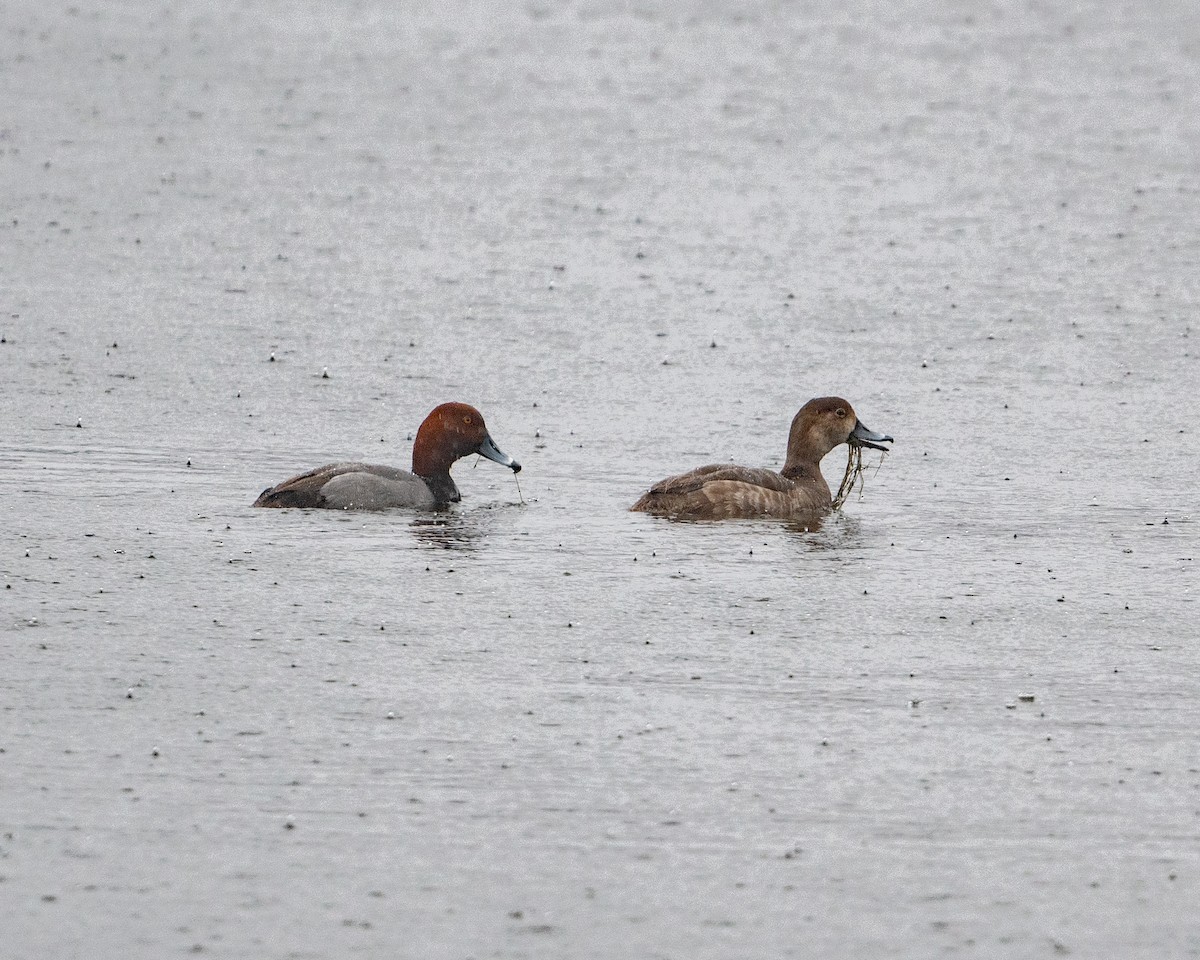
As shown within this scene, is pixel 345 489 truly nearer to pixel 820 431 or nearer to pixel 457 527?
pixel 457 527

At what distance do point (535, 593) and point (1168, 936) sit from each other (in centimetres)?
442

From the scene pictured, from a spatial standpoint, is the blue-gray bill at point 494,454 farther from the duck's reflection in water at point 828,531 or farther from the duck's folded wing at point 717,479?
the duck's reflection in water at point 828,531

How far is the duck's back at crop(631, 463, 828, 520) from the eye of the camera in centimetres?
1208

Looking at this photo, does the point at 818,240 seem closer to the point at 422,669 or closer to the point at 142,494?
the point at 142,494

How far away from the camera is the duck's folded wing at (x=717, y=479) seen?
39.7ft

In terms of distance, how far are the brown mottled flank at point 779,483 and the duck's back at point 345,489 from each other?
4.58ft

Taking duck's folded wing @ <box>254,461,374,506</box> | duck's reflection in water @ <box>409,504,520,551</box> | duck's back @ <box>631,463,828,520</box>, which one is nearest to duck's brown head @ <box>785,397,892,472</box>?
duck's back @ <box>631,463,828,520</box>

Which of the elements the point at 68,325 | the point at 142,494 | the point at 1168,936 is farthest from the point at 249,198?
the point at 1168,936

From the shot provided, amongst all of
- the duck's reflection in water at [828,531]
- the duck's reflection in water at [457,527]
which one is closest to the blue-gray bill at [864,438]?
the duck's reflection in water at [828,531]

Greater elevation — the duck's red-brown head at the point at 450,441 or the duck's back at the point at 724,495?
the duck's red-brown head at the point at 450,441

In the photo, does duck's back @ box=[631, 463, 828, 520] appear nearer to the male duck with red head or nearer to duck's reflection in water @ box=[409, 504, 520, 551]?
duck's reflection in water @ box=[409, 504, 520, 551]

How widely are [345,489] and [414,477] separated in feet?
2.01

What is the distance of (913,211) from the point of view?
841 inches

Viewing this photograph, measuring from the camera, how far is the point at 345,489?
12.1 meters
